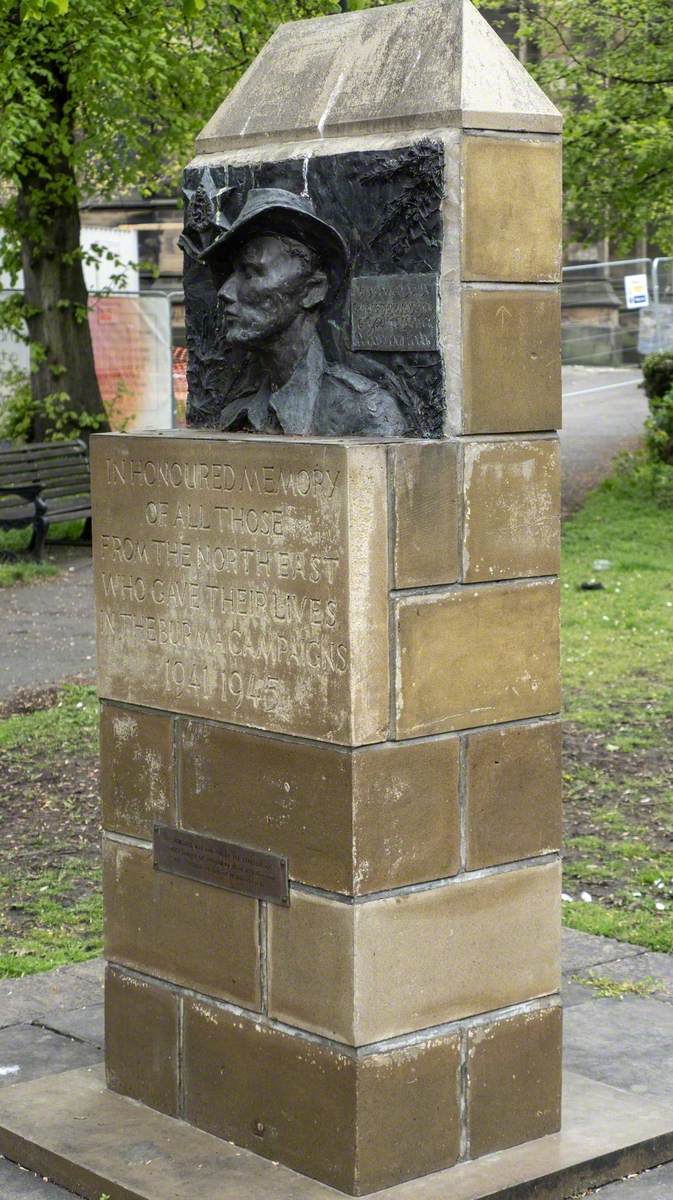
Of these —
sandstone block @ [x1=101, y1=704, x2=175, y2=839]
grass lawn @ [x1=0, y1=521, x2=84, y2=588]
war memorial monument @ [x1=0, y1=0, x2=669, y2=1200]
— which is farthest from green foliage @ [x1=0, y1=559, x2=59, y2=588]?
war memorial monument @ [x1=0, y1=0, x2=669, y2=1200]

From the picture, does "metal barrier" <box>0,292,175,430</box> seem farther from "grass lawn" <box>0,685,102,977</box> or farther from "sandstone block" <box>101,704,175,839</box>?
"sandstone block" <box>101,704,175,839</box>

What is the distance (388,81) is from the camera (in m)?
4.29

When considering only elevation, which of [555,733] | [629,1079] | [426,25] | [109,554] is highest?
[426,25]

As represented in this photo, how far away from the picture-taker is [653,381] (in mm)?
20078

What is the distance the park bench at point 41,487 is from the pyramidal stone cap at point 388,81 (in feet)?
35.8

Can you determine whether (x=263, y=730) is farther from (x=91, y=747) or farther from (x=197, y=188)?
(x=91, y=747)

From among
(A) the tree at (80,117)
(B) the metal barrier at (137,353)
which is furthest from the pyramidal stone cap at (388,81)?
(B) the metal barrier at (137,353)

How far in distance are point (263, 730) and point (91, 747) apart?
4.99 meters

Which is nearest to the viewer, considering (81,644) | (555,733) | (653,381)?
(555,733)

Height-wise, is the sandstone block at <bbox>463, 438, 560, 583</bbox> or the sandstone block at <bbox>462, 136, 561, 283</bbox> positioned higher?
the sandstone block at <bbox>462, 136, 561, 283</bbox>

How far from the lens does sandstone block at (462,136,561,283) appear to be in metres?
4.15

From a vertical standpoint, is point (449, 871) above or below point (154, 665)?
below

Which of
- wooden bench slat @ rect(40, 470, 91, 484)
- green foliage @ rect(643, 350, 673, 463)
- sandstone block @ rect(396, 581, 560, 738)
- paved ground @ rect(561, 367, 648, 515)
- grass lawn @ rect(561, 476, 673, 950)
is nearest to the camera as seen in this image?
sandstone block @ rect(396, 581, 560, 738)

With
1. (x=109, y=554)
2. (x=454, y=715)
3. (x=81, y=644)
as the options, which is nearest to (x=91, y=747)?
(x=81, y=644)
